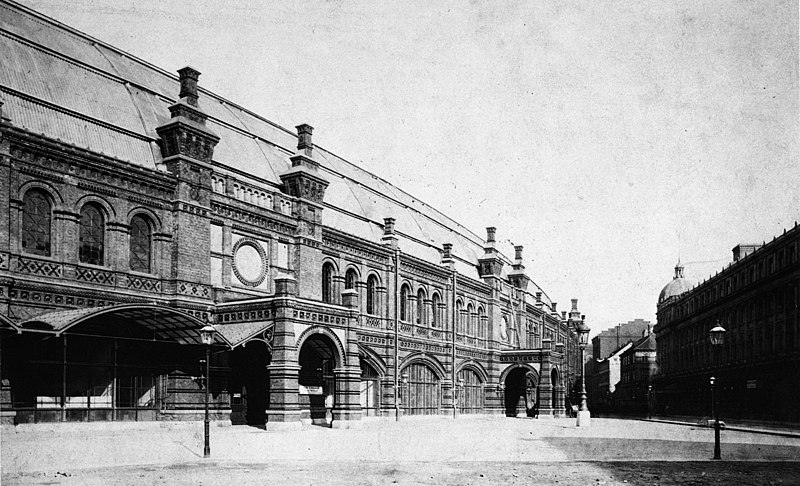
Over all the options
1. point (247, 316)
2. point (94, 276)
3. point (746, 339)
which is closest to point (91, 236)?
point (94, 276)

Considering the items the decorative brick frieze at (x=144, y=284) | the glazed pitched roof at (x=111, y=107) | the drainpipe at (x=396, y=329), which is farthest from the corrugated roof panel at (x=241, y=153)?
the drainpipe at (x=396, y=329)

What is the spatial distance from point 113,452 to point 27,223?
7935 millimetres

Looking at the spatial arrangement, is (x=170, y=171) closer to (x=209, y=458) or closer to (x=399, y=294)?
(x=209, y=458)

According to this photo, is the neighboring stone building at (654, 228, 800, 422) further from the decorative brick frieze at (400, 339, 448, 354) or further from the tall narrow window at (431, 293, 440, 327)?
the tall narrow window at (431, 293, 440, 327)

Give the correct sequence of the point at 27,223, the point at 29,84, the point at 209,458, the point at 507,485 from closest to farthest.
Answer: the point at 507,485
the point at 209,458
the point at 27,223
the point at 29,84

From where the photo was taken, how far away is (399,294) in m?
43.2

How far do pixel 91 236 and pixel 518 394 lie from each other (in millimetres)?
40608

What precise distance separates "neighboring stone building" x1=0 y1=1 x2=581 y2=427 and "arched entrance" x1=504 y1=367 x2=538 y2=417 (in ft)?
59.2

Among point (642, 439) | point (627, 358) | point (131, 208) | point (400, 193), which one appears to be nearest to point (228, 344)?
point (131, 208)

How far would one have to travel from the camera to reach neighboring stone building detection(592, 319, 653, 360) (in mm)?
134375

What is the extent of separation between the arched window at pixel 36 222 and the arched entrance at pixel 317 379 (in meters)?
11.5

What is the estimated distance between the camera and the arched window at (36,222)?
22984mm

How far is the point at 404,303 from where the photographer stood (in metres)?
44.9

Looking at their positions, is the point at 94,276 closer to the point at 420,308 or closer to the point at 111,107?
the point at 111,107
